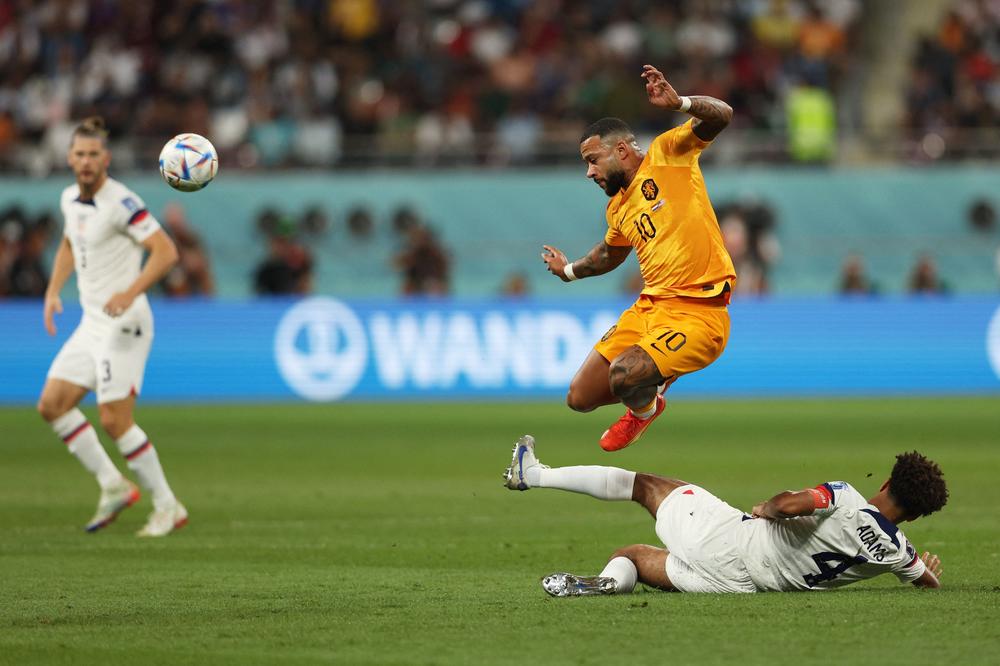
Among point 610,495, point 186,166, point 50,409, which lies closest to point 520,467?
point 610,495

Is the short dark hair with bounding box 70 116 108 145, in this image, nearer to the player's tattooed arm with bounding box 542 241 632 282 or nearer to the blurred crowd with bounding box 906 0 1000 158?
the player's tattooed arm with bounding box 542 241 632 282

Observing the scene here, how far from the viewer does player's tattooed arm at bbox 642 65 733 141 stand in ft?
29.7

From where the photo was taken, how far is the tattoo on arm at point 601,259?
414 inches

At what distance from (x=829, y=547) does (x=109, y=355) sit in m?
5.64

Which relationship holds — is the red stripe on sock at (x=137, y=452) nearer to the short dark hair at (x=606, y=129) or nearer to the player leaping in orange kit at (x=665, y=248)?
the player leaping in orange kit at (x=665, y=248)

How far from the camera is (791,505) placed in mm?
7551

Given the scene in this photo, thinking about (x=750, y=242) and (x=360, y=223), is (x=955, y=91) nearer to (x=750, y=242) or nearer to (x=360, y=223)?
(x=750, y=242)

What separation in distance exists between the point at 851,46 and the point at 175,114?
11.9 meters

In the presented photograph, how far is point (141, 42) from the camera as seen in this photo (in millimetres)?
A: 27188

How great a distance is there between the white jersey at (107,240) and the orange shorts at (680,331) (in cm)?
358

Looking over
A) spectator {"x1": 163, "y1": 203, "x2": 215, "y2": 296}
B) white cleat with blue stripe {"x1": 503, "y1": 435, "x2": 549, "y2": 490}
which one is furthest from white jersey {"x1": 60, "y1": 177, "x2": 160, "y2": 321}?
spectator {"x1": 163, "y1": 203, "x2": 215, "y2": 296}

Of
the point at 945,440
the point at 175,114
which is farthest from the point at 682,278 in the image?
the point at 175,114

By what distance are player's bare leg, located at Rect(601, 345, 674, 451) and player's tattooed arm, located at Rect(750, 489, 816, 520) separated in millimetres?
2453

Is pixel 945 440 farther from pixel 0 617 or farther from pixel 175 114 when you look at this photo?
pixel 175 114
